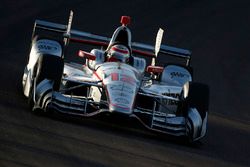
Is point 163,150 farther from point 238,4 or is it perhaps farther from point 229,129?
point 238,4

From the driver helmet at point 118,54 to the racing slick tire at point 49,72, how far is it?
6.91ft

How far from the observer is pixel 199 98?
17812 millimetres

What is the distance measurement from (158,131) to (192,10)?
1848 centimetres

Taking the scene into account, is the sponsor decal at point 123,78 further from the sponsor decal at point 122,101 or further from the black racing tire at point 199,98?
the black racing tire at point 199,98

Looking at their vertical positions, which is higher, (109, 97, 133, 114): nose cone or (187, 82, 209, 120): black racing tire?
(187, 82, 209, 120): black racing tire

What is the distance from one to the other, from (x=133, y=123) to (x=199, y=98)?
134cm

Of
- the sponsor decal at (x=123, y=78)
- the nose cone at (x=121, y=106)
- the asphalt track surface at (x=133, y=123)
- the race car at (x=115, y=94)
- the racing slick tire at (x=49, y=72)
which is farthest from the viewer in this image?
the sponsor decal at (x=123, y=78)

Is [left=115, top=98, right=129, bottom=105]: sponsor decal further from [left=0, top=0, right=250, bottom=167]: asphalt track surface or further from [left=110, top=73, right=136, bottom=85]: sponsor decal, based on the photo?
[left=110, top=73, right=136, bottom=85]: sponsor decal

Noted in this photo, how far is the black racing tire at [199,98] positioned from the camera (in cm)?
1772

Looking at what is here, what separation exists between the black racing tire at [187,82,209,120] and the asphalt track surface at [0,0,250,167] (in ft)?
1.98

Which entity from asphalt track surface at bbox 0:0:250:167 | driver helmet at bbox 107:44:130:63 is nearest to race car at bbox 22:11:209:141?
driver helmet at bbox 107:44:130:63

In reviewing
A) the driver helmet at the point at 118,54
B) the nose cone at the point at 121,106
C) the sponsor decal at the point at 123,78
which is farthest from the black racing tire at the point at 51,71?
the driver helmet at the point at 118,54

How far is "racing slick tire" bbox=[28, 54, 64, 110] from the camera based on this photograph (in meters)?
17.6

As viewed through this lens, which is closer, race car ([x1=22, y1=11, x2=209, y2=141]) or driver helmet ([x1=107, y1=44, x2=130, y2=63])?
race car ([x1=22, y1=11, x2=209, y2=141])
